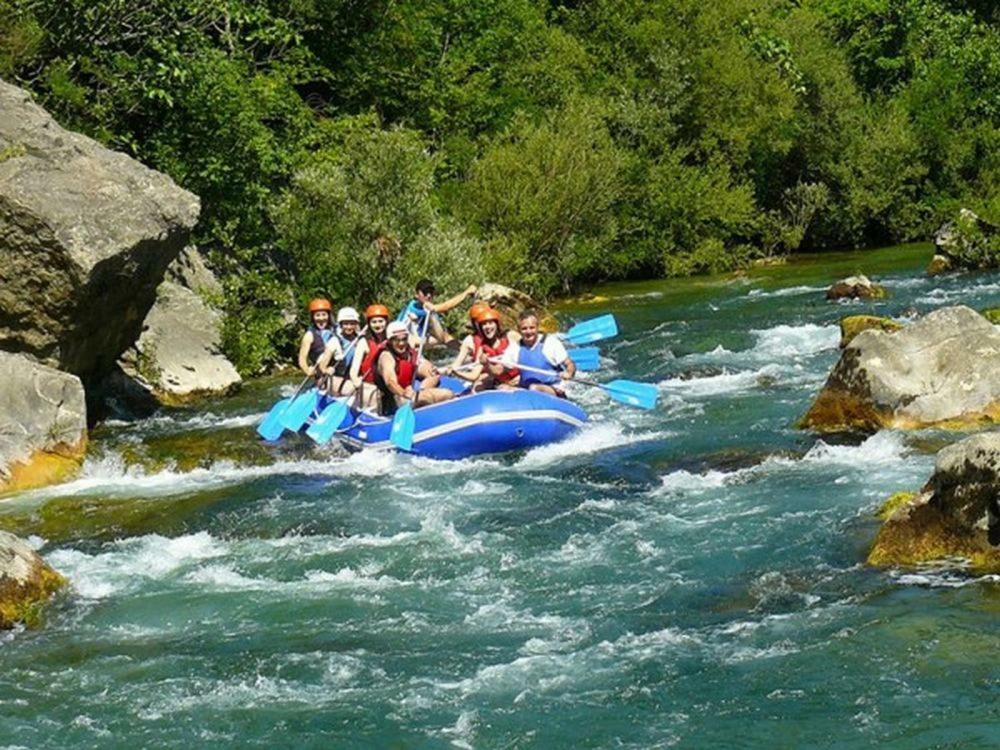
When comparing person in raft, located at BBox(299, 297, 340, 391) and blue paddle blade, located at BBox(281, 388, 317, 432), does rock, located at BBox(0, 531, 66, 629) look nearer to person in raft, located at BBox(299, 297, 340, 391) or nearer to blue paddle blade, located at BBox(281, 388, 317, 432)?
blue paddle blade, located at BBox(281, 388, 317, 432)

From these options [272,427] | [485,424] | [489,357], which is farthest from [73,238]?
[485,424]

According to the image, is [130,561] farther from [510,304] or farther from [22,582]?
[510,304]

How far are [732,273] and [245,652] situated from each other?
970 inches

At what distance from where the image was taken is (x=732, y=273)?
103 ft

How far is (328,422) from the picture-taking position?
13453 millimetres

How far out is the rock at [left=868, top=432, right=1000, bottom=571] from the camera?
788cm

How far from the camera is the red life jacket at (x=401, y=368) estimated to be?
14.0 metres

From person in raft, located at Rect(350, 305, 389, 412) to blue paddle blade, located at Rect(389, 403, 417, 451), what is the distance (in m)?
0.74

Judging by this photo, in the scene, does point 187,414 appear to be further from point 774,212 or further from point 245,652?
point 774,212

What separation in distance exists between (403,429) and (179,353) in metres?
5.57

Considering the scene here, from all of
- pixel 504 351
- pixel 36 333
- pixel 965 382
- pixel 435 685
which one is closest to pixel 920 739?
pixel 435 685

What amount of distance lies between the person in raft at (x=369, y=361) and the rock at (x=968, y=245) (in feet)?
47.3

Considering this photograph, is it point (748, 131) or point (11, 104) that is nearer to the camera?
point (11, 104)

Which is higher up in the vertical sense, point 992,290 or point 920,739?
point 920,739
